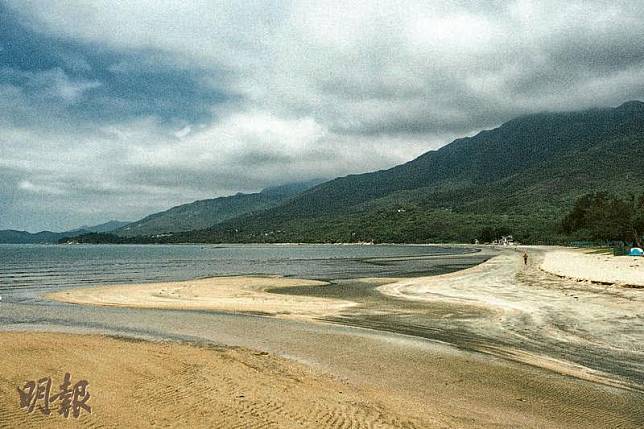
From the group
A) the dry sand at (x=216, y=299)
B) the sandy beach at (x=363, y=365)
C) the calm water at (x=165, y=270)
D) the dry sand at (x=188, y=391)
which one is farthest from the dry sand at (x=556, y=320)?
the calm water at (x=165, y=270)

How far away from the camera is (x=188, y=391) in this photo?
37.5ft

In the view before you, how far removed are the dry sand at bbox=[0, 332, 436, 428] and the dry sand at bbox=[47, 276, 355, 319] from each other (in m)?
12.6

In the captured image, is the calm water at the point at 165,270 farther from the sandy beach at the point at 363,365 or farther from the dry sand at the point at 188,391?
the dry sand at the point at 188,391

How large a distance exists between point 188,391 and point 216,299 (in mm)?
26027

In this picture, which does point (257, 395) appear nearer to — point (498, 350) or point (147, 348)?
point (147, 348)

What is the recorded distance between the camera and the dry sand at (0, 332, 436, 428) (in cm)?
946

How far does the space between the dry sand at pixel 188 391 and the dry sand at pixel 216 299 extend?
12595 mm

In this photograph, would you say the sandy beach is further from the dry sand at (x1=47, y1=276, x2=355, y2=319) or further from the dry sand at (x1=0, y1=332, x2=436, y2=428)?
the dry sand at (x1=47, y1=276, x2=355, y2=319)

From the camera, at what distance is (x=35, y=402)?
10.0 metres

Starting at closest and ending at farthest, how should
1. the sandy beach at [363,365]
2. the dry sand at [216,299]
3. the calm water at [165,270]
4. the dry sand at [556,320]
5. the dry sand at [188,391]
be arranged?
1. the dry sand at [188,391]
2. the sandy beach at [363,365]
3. the dry sand at [556,320]
4. the dry sand at [216,299]
5. the calm water at [165,270]

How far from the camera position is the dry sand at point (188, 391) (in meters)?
9.46

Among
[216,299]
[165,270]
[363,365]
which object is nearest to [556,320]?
[363,365]

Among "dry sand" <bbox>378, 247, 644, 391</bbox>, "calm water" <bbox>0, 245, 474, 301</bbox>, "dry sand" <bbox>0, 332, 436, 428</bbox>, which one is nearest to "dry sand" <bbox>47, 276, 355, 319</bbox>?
"calm water" <bbox>0, 245, 474, 301</bbox>

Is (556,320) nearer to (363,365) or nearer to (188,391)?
(363,365)
